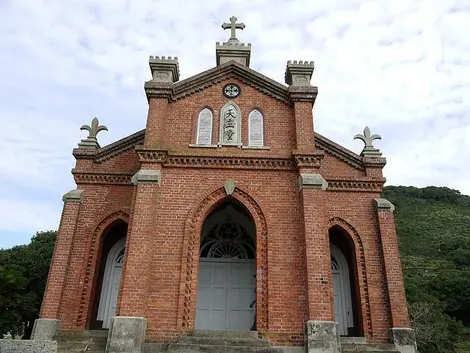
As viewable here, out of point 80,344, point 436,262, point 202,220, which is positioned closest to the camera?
point 80,344

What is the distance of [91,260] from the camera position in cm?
1362

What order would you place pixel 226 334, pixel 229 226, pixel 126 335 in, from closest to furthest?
pixel 126 335 → pixel 226 334 → pixel 229 226

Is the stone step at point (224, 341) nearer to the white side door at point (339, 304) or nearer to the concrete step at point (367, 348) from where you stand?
the concrete step at point (367, 348)

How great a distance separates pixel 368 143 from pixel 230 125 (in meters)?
5.34

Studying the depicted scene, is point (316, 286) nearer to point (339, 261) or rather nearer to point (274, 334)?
point (274, 334)

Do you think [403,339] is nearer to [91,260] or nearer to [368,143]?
[368,143]

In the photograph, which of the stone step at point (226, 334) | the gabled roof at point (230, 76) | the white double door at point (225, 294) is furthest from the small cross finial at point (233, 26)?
the stone step at point (226, 334)

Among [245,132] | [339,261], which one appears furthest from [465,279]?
[245,132]

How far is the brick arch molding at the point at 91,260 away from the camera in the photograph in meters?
12.9

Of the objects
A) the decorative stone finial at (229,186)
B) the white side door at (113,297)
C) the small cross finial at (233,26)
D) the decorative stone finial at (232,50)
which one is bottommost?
the white side door at (113,297)

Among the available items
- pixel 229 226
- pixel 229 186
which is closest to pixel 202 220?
pixel 229 186

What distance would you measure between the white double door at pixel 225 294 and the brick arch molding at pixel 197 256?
2.28 metres

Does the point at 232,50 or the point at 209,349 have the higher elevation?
the point at 232,50

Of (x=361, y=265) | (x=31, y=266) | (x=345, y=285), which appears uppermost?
(x=31, y=266)
